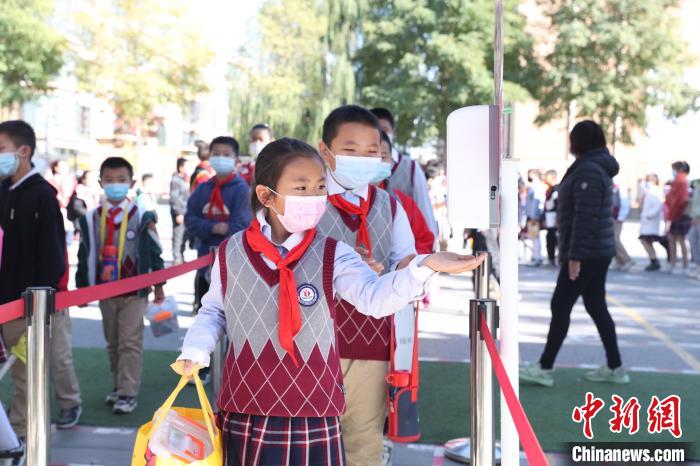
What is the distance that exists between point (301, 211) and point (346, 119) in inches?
42.0

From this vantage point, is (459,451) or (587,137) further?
(587,137)

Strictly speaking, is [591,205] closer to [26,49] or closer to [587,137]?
[587,137]

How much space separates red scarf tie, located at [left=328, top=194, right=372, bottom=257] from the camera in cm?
376

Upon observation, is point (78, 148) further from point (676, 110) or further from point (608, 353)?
point (608, 353)

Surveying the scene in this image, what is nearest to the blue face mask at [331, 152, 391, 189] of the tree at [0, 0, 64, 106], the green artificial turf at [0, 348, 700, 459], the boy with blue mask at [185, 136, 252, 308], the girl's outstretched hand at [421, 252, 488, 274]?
the girl's outstretched hand at [421, 252, 488, 274]

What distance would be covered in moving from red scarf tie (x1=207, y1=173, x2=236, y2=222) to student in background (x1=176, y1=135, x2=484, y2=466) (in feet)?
14.0

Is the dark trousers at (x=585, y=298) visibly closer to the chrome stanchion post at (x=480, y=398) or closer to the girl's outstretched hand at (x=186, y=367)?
the chrome stanchion post at (x=480, y=398)

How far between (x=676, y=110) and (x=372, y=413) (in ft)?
131

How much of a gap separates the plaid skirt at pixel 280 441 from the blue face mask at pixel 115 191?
3.57m

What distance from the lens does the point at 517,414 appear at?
246 centimetres

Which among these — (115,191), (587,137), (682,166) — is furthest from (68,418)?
(682,166)

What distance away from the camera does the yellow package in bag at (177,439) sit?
2.47 m

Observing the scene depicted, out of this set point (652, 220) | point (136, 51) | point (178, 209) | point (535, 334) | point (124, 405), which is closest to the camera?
point (124, 405)

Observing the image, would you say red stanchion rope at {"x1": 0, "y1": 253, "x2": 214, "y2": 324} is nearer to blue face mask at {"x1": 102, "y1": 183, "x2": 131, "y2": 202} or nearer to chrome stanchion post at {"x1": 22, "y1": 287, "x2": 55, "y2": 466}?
chrome stanchion post at {"x1": 22, "y1": 287, "x2": 55, "y2": 466}
